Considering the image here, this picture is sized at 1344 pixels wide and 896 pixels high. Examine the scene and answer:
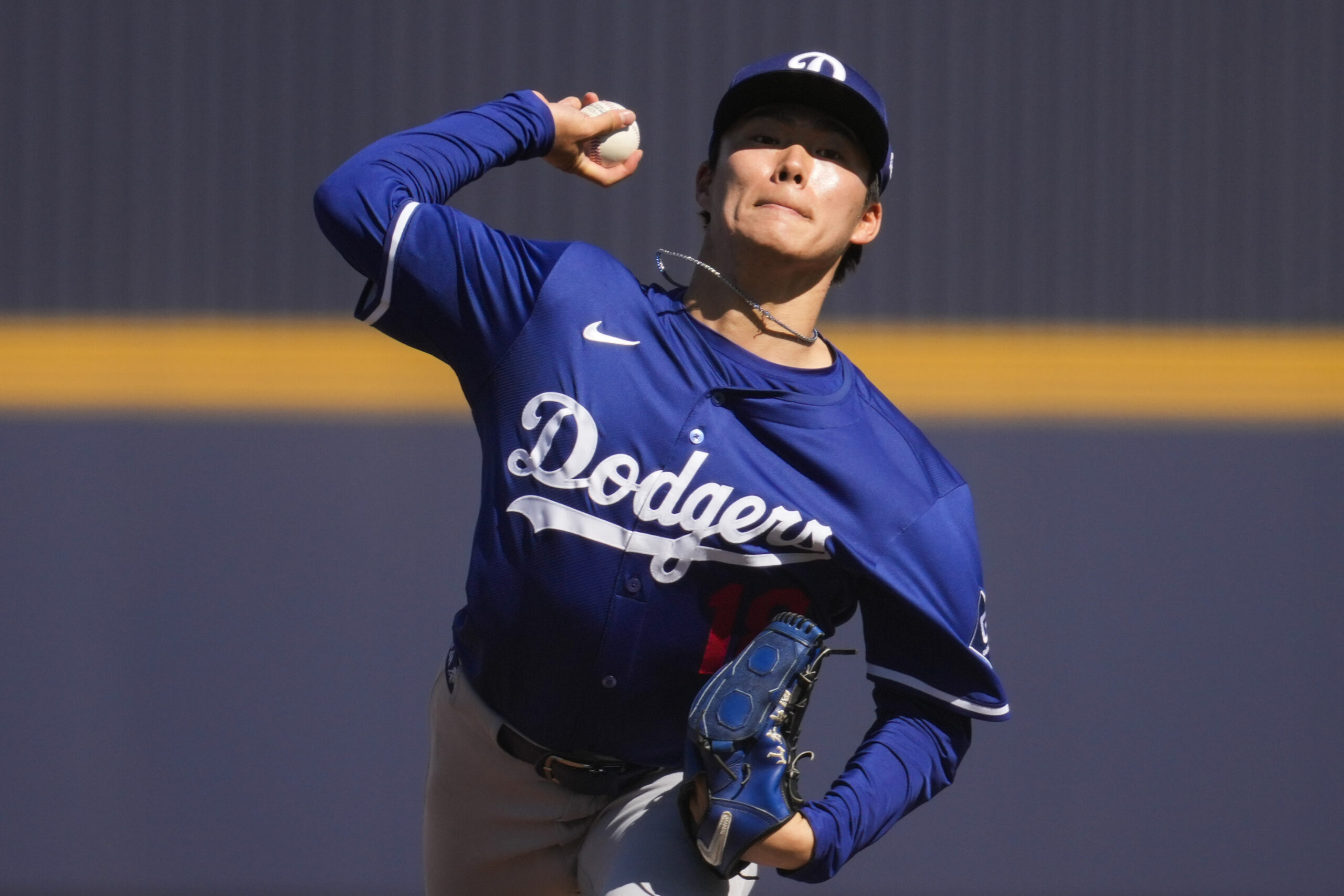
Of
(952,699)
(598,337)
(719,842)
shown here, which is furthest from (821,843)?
(598,337)

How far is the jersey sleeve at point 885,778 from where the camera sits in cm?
176

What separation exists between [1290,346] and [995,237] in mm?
1274

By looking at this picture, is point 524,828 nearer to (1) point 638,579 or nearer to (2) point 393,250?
(1) point 638,579

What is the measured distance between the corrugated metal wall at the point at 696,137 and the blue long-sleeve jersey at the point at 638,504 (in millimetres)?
3294

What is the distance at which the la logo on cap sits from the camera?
204 centimetres

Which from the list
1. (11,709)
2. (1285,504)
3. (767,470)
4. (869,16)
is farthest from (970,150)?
(11,709)

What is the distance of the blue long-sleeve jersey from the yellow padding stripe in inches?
125

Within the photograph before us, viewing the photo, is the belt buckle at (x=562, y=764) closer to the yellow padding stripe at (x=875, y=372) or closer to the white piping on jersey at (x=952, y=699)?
the white piping on jersey at (x=952, y=699)

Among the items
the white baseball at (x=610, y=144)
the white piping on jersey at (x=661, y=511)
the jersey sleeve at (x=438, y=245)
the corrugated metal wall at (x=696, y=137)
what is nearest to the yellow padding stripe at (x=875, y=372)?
the corrugated metal wall at (x=696, y=137)

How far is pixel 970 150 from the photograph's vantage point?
5.19 metres

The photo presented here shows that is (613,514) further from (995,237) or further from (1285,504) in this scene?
(1285,504)

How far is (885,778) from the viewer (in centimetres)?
184

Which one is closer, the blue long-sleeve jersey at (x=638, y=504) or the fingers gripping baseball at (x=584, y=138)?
the blue long-sleeve jersey at (x=638, y=504)

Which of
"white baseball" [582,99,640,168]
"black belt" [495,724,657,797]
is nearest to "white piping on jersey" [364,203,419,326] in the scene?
"white baseball" [582,99,640,168]
